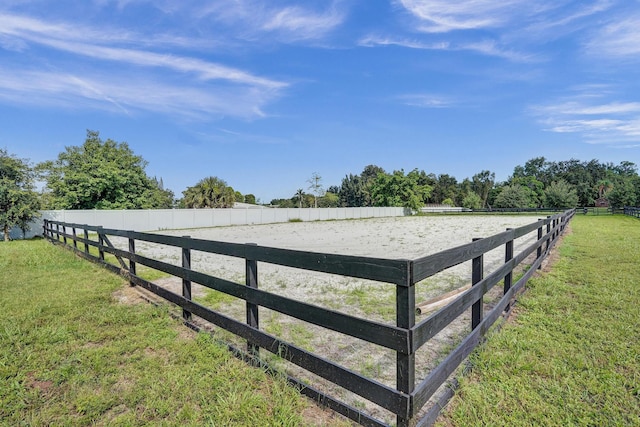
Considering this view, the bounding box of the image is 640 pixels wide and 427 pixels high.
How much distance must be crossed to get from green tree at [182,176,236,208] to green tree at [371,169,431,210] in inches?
1150

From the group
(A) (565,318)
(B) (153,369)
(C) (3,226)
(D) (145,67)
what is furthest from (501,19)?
(C) (3,226)

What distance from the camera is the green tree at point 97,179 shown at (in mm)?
28625

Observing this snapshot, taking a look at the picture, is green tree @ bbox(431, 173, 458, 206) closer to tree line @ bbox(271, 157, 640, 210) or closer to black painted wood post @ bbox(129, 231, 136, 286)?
tree line @ bbox(271, 157, 640, 210)

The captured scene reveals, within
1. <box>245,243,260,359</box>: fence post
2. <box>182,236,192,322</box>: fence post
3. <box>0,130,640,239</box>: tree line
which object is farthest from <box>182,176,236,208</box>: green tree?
<box>245,243,260,359</box>: fence post

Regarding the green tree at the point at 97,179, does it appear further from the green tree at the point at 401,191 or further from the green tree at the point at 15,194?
the green tree at the point at 401,191

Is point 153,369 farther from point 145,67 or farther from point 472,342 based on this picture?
point 145,67

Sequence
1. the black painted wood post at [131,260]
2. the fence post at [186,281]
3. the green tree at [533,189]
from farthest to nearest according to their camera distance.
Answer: the green tree at [533,189], the black painted wood post at [131,260], the fence post at [186,281]

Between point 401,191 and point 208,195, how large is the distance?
34086mm

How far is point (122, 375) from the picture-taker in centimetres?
267

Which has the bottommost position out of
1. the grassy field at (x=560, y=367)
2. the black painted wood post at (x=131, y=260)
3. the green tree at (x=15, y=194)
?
the grassy field at (x=560, y=367)

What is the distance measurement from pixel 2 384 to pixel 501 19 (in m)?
13.1

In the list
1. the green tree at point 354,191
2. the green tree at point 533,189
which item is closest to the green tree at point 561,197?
the green tree at point 533,189

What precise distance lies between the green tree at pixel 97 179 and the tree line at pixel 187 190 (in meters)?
0.07

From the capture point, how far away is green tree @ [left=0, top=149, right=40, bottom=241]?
16.5m
